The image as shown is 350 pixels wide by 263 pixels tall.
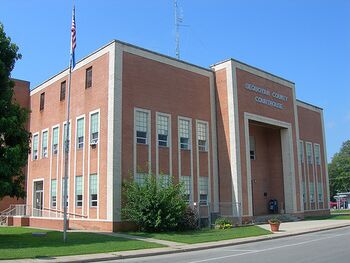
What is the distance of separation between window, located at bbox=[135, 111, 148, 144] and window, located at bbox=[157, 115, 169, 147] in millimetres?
1261

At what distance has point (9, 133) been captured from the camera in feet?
74.2

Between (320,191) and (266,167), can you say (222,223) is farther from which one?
(320,191)

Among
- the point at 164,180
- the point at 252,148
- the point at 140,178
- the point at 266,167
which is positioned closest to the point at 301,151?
the point at 266,167

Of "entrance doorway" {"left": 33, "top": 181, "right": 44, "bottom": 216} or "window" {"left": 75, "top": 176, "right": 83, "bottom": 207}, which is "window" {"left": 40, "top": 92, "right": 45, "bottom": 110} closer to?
"entrance doorway" {"left": 33, "top": 181, "right": 44, "bottom": 216}

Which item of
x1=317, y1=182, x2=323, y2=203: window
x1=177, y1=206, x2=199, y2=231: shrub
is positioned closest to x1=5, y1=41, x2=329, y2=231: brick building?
x1=177, y1=206, x2=199, y2=231: shrub

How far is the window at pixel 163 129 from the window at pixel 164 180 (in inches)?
96.1

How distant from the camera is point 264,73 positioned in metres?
41.2

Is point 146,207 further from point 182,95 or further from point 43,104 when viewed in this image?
point 43,104

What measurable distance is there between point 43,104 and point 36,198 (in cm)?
842

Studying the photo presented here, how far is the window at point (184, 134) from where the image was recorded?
34.5 metres

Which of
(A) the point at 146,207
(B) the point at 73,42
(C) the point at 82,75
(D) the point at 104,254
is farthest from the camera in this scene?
(C) the point at 82,75

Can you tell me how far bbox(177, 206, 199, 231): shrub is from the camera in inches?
1141

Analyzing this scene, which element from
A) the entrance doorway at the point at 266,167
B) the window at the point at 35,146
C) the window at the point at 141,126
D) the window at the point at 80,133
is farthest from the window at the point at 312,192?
the window at the point at 35,146

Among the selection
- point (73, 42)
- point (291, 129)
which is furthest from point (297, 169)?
point (73, 42)
